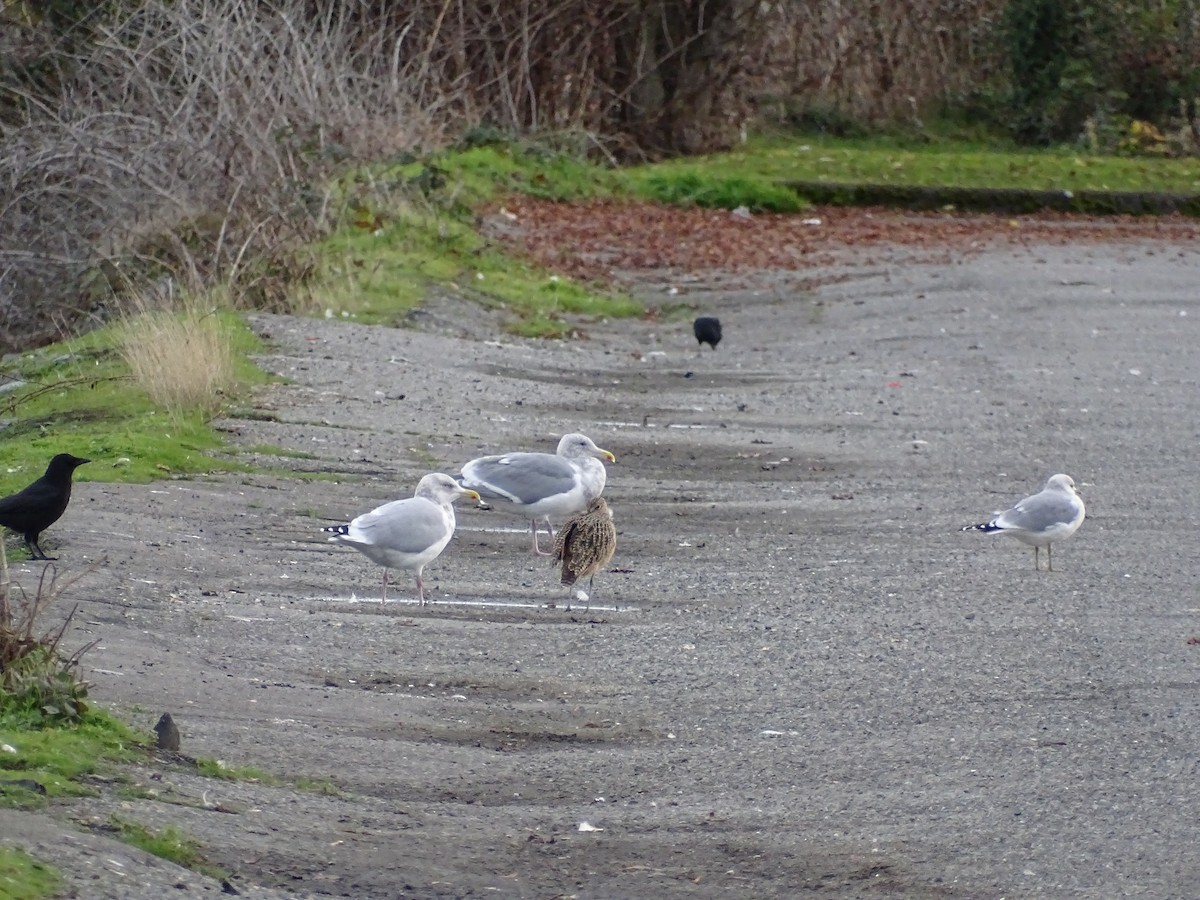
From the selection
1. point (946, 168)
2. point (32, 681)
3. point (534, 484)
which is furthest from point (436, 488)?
point (946, 168)

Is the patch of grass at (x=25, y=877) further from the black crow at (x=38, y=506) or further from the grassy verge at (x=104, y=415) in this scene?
the grassy verge at (x=104, y=415)

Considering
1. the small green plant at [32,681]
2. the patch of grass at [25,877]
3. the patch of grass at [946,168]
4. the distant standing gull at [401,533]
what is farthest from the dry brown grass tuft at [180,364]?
the patch of grass at [946,168]

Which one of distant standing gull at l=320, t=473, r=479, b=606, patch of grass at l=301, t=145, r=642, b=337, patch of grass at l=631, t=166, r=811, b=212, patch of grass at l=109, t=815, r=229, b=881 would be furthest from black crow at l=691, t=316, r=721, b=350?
patch of grass at l=109, t=815, r=229, b=881

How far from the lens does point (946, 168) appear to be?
3309cm

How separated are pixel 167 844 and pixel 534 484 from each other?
511 cm

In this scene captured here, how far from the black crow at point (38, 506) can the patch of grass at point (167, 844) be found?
3.93 meters

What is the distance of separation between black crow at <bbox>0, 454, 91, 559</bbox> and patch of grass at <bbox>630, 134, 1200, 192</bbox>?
73.9 feet

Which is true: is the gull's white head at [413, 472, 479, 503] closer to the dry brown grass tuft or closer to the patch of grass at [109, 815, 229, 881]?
the patch of grass at [109, 815, 229, 881]

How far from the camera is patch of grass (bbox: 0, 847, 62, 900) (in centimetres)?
485

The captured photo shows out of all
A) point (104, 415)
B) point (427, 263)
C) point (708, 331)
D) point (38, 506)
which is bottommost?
point (708, 331)

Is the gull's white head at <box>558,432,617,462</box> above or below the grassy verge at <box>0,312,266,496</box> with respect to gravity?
above

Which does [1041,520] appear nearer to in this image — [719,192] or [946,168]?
[719,192]

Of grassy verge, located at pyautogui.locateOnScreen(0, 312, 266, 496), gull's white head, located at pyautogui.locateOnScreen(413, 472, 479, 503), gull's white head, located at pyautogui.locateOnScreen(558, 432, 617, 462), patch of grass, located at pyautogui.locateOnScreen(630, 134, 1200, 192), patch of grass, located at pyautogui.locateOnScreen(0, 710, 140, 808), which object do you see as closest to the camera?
patch of grass, located at pyautogui.locateOnScreen(0, 710, 140, 808)

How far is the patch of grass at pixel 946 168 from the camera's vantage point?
31.8 metres
